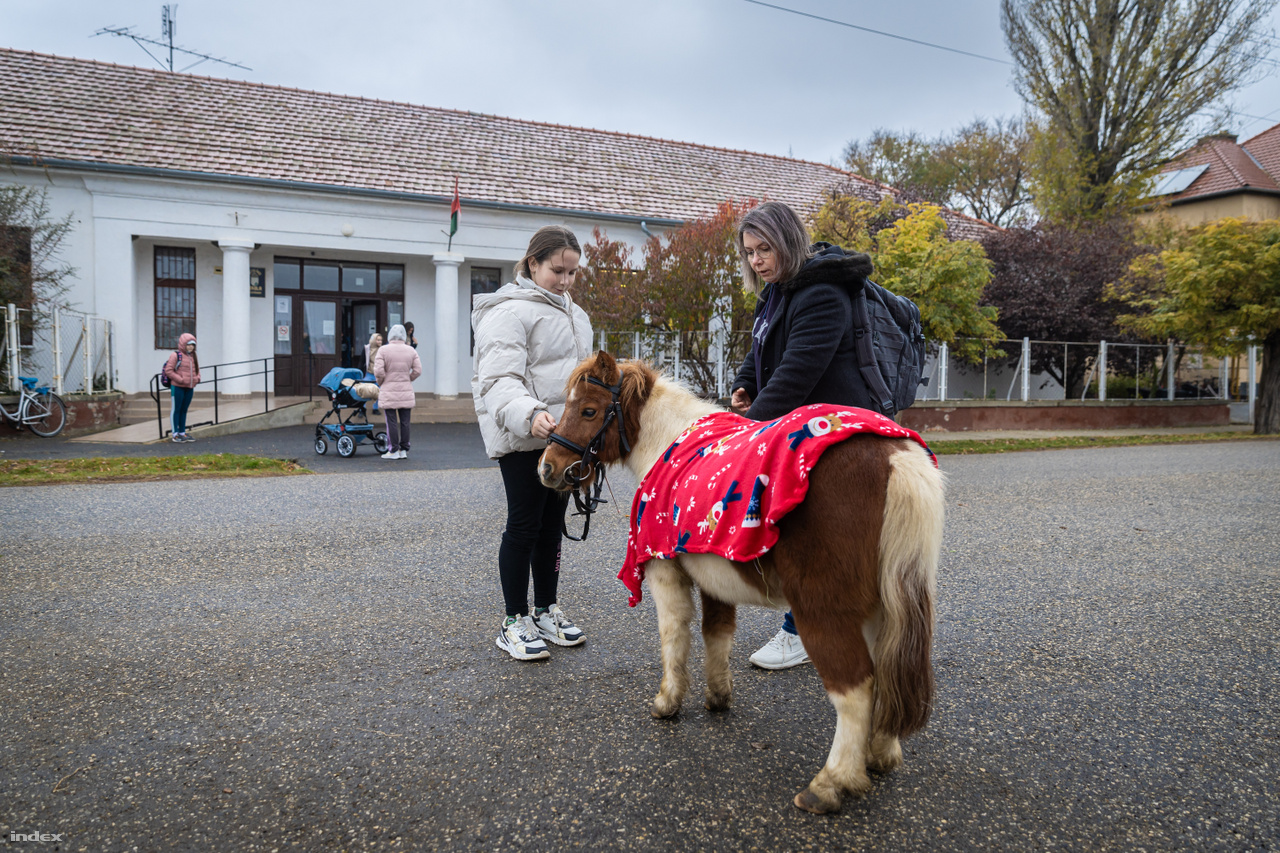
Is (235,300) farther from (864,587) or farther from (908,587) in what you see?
(908,587)

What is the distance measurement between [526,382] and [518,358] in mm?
165

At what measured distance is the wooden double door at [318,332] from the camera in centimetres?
1894

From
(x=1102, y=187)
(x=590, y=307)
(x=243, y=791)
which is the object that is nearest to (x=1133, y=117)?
(x=1102, y=187)

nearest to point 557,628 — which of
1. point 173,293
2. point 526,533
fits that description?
point 526,533

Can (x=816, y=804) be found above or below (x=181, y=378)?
below

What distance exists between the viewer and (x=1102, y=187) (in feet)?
87.1

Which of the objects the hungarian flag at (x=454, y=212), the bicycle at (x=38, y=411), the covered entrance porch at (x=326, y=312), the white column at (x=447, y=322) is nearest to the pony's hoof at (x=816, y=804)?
the bicycle at (x=38, y=411)

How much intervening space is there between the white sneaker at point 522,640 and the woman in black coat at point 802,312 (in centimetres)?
149

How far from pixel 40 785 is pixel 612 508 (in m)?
5.47

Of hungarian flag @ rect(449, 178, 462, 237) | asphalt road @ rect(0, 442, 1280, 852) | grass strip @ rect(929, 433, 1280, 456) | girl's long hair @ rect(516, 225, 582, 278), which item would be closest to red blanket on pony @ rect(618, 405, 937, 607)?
asphalt road @ rect(0, 442, 1280, 852)

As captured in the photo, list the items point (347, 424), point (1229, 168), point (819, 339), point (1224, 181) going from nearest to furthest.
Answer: point (819, 339), point (347, 424), point (1224, 181), point (1229, 168)

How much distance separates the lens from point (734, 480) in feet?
8.14

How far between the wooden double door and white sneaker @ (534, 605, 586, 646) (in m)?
16.9

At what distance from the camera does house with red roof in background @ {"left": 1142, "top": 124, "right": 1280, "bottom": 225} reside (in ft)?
101
